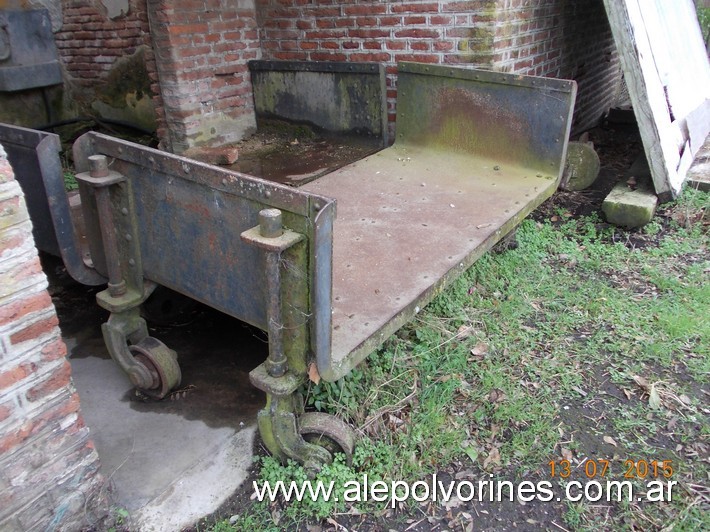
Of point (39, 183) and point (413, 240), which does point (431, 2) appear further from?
point (39, 183)

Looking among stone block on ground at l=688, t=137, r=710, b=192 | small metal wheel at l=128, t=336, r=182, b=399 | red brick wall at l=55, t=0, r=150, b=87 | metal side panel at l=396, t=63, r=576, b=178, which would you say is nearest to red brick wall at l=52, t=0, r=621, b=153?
red brick wall at l=55, t=0, r=150, b=87

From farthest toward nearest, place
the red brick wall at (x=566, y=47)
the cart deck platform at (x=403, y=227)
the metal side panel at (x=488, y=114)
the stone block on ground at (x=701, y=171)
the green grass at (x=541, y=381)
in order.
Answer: the stone block on ground at (x=701, y=171) → the red brick wall at (x=566, y=47) → the metal side panel at (x=488, y=114) → the green grass at (x=541, y=381) → the cart deck platform at (x=403, y=227)

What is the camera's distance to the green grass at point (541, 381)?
7.91 ft

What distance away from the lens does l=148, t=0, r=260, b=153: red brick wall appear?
4555 millimetres

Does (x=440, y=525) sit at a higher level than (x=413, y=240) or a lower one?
lower

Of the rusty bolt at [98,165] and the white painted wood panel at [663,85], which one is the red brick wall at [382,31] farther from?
the rusty bolt at [98,165]

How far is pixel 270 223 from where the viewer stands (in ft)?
6.06

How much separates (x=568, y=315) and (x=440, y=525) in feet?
5.56

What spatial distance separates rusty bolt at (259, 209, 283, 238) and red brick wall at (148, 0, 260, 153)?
129 inches

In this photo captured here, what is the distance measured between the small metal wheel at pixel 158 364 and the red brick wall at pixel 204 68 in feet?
8.31

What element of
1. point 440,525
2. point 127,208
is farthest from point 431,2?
point 440,525

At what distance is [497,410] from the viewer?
2.74 metres

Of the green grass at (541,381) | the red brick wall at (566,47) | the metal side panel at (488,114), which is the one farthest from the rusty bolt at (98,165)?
the red brick wall at (566,47)

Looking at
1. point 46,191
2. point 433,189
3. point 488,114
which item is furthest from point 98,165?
point 488,114
